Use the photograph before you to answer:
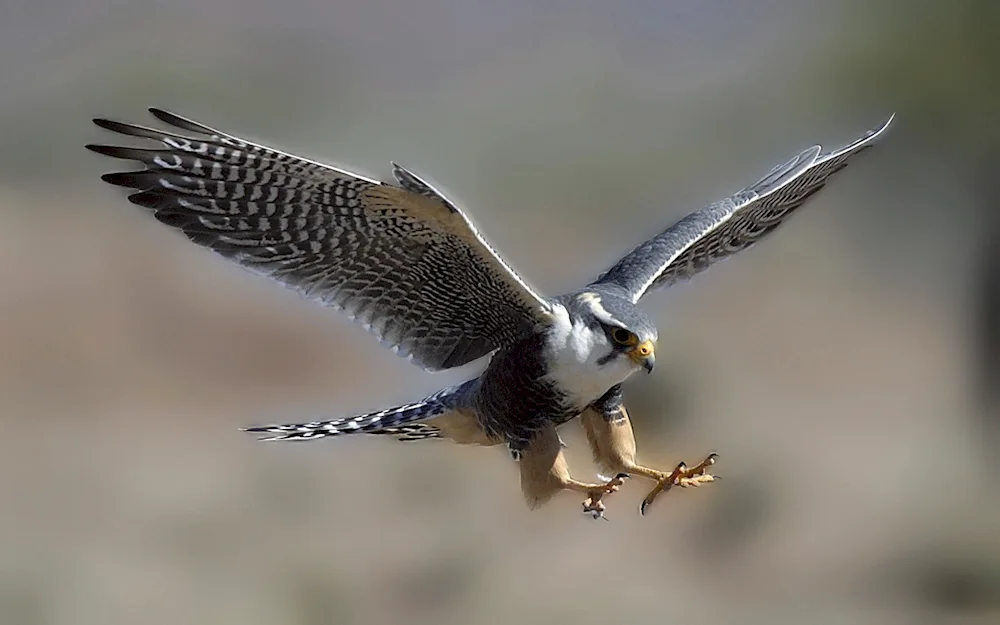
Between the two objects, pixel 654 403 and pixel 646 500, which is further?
pixel 654 403

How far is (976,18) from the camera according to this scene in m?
5.60

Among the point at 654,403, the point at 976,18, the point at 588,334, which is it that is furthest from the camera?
the point at 976,18

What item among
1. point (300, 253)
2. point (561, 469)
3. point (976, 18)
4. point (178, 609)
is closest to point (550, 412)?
point (561, 469)

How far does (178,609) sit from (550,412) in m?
3.34

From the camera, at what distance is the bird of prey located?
1240 millimetres

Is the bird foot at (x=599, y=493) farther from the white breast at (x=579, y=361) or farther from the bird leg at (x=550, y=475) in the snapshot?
the white breast at (x=579, y=361)

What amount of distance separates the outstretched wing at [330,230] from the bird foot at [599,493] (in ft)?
0.71

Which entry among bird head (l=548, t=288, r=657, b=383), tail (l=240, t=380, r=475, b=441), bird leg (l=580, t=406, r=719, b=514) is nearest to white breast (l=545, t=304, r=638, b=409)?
bird head (l=548, t=288, r=657, b=383)

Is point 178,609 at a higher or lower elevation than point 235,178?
lower

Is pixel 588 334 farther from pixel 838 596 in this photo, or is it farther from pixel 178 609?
pixel 838 596

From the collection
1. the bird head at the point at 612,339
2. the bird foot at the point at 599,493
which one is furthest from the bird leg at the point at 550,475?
the bird head at the point at 612,339

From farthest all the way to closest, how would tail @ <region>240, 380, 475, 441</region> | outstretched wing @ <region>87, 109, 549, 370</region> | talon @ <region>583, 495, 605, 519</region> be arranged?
tail @ <region>240, 380, 475, 441</region> < talon @ <region>583, 495, 605, 519</region> < outstretched wing @ <region>87, 109, 549, 370</region>

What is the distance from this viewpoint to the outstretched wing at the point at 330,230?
122 centimetres

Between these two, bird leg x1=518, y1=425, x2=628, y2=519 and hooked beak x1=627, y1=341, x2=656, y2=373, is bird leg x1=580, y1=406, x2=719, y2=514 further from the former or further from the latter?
hooked beak x1=627, y1=341, x2=656, y2=373
